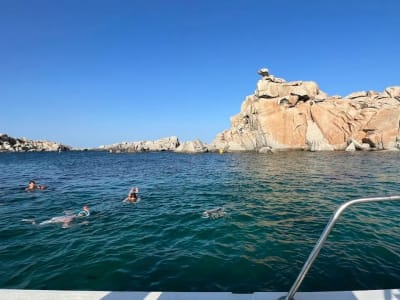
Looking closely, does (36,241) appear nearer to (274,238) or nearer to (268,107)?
(274,238)

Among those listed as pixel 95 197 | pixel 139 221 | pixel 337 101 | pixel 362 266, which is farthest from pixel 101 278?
pixel 337 101

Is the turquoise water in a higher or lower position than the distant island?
lower

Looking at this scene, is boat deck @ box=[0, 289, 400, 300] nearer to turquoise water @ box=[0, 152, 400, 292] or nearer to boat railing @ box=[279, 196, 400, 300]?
boat railing @ box=[279, 196, 400, 300]

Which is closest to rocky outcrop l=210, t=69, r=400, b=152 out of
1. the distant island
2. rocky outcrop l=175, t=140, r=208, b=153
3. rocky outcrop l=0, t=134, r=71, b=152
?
the distant island

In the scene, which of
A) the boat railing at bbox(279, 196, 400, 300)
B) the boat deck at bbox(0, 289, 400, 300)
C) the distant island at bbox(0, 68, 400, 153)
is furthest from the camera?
the distant island at bbox(0, 68, 400, 153)

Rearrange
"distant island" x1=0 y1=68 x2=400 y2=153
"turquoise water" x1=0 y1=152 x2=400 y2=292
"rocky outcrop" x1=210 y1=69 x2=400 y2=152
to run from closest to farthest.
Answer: "turquoise water" x1=0 y1=152 x2=400 y2=292 → "distant island" x1=0 y1=68 x2=400 y2=153 → "rocky outcrop" x1=210 y1=69 x2=400 y2=152

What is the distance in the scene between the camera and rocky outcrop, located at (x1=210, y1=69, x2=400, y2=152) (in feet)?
197

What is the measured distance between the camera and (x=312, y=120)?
6788 centimetres

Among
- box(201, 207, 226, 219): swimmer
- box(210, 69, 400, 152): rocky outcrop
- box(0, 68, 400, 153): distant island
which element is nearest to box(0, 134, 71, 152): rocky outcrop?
box(0, 68, 400, 153): distant island

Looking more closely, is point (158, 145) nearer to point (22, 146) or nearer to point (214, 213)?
point (22, 146)

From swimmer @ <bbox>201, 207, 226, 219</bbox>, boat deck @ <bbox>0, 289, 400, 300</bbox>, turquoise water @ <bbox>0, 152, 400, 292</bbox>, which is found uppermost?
boat deck @ <bbox>0, 289, 400, 300</bbox>

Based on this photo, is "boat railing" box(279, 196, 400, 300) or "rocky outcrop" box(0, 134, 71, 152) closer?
"boat railing" box(279, 196, 400, 300)

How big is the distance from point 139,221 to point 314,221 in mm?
7402

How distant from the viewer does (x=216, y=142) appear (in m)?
86.6
